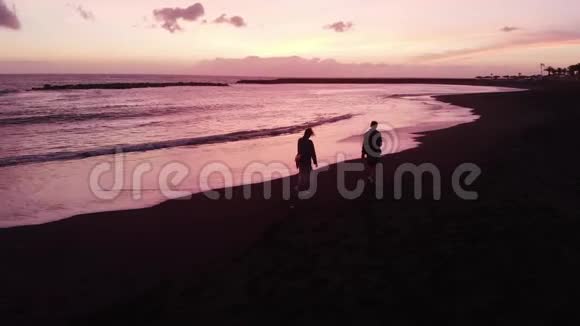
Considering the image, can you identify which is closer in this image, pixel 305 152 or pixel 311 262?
pixel 311 262

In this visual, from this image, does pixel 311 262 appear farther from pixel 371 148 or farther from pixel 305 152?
pixel 371 148

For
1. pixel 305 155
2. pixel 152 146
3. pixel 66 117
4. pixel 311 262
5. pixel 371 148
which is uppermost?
pixel 66 117

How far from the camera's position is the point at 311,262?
6.49 meters

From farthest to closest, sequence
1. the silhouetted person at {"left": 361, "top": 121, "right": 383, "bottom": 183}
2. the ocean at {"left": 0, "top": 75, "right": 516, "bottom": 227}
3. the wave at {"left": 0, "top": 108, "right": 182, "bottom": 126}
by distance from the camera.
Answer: the wave at {"left": 0, "top": 108, "right": 182, "bottom": 126} → the ocean at {"left": 0, "top": 75, "right": 516, "bottom": 227} → the silhouetted person at {"left": 361, "top": 121, "right": 383, "bottom": 183}

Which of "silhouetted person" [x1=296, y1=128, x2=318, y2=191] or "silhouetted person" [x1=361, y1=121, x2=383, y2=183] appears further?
"silhouetted person" [x1=361, y1=121, x2=383, y2=183]

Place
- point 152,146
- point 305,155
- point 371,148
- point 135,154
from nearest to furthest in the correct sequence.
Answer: point 305,155 → point 371,148 → point 135,154 → point 152,146

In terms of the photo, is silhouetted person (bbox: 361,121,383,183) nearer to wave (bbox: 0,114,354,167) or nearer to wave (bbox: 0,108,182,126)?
wave (bbox: 0,114,354,167)

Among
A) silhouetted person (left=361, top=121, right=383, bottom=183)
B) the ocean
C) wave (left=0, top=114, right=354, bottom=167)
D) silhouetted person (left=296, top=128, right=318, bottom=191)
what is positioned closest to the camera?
silhouetted person (left=296, top=128, right=318, bottom=191)

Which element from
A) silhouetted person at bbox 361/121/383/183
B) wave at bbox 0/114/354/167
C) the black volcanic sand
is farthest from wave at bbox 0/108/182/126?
silhouetted person at bbox 361/121/383/183

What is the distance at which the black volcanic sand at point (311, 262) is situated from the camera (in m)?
5.18

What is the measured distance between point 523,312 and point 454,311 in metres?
0.76

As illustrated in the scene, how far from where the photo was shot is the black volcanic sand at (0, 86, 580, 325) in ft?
17.0

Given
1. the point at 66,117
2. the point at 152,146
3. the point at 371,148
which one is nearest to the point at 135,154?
the point at 152,146

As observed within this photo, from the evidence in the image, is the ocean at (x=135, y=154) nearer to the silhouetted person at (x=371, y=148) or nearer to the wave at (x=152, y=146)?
the wave at (x=152, y=146)
